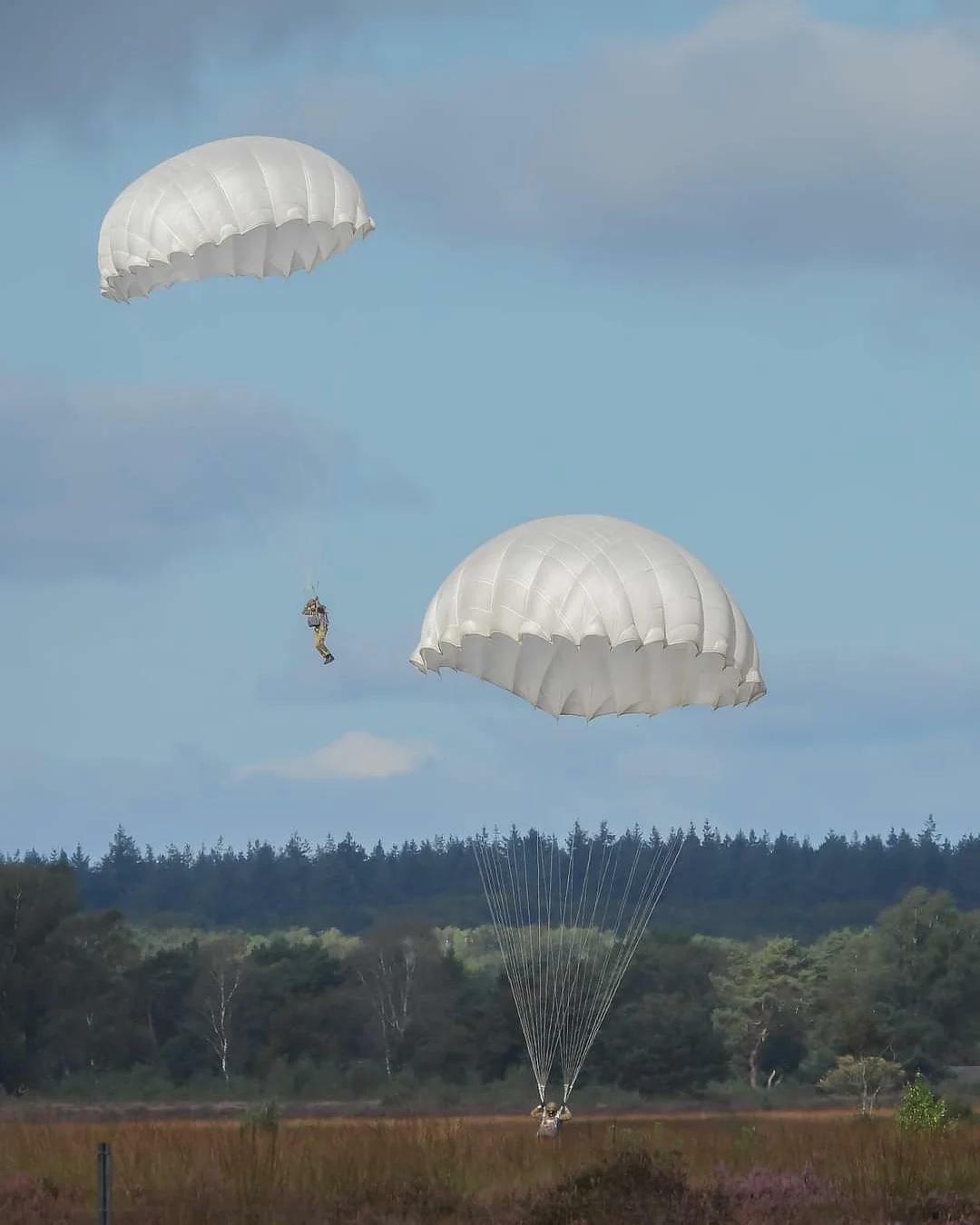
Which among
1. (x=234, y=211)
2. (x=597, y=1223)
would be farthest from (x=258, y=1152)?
(x=234, y=211)

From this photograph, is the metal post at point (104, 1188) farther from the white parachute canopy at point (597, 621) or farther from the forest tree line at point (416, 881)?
the forest tree line at point (416, 881)

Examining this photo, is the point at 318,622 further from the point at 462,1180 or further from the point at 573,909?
the point at 573,909

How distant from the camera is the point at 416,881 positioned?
604 ft

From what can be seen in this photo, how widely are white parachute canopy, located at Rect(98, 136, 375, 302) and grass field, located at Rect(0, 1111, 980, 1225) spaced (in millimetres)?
10890

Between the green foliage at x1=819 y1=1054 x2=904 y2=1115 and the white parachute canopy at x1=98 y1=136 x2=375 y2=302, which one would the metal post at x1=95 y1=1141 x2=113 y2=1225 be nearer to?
the white parachute canopy at x1=98 y1=136 x2=375 y2=302

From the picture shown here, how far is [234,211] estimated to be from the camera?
2759cm

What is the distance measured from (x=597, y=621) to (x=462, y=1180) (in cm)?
611

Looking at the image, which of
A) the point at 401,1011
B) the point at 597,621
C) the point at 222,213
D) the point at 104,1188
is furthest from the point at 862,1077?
the point at 104,1188

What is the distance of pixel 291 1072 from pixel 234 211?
41.8 meters

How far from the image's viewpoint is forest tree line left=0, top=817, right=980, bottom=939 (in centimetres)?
15906

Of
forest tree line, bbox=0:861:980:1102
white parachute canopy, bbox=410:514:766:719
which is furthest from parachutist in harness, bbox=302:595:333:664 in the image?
forest tree line, bbox=0:861:980:1102

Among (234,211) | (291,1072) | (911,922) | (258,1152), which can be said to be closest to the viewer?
(258,1152)

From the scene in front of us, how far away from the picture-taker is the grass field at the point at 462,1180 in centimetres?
1852

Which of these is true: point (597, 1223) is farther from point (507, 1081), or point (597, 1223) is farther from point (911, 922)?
point (911, 922)
